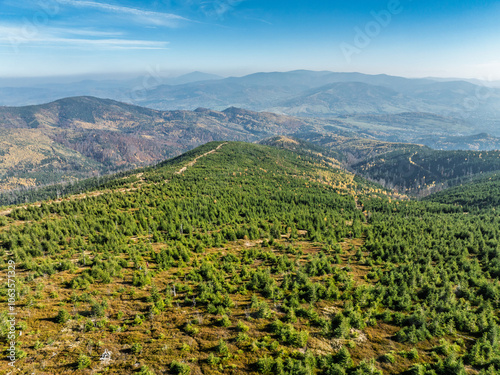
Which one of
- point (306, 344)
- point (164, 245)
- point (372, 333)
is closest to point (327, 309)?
point (372, 333)

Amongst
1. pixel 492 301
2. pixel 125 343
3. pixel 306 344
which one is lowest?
pixel 492 301

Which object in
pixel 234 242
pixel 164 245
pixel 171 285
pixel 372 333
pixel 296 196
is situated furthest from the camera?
pixel 296 196

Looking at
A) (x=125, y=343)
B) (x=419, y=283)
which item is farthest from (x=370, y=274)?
(x=125, y=343)

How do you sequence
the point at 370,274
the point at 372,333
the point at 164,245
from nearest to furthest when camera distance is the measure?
the point at 372,333 < the point at 370,274 < the point at 164,245

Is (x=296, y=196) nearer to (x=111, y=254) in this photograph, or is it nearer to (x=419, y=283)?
(x=419, y=283)

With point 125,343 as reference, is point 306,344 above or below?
below

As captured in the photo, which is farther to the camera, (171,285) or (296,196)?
(296,196)
